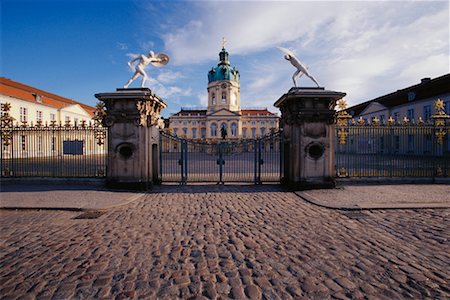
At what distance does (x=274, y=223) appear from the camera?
5480 mm

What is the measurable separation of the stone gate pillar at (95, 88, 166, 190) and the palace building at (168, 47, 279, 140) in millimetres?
63917

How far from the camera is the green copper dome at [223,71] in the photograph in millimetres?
74125

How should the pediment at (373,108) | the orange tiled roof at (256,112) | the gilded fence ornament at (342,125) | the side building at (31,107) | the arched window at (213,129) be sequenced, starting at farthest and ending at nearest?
the orange tiled roof at (256,112)
the arched window at (213,129)
the pediment at (373,108)
the side building at (31,107)
the gilded fence ornament at (342,125)

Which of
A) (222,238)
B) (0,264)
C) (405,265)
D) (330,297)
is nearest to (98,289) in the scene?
(0,264)

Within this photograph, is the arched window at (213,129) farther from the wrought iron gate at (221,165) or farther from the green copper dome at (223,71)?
the wrought iron gate at (221,165)

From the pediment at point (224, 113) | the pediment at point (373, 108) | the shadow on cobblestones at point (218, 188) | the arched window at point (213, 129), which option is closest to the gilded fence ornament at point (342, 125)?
the shadow on cobblestones at point (218, 188)

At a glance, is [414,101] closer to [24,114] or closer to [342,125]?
[342,125]

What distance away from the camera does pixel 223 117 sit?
7456 centimetres

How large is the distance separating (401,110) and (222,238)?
1493 inches

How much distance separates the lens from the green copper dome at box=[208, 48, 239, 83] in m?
74.1

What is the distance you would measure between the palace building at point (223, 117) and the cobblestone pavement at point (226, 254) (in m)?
67.5

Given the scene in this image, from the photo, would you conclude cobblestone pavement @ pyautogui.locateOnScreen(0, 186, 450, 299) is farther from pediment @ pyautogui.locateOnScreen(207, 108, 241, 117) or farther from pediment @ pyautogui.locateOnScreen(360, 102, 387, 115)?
pediment @ pyautogui.locateOnScreen(207, 108, 241, 117)

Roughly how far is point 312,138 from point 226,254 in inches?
250

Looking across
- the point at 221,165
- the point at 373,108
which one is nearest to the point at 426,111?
the point at 373,108
